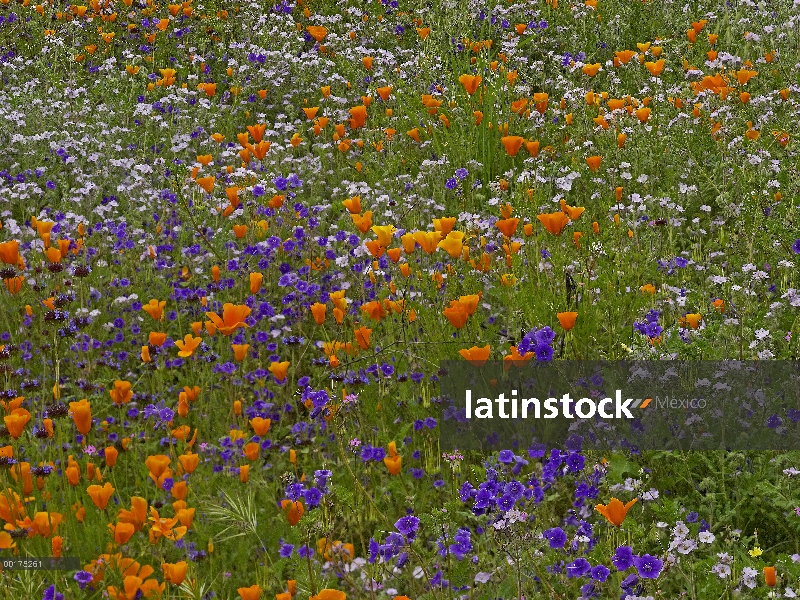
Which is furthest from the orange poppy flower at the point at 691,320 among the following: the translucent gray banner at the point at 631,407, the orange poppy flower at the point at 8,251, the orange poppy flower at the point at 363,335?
the orange poppy flower at the point at 8,251

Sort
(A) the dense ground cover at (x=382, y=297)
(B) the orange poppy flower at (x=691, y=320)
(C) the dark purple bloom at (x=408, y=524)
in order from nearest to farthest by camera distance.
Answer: (C) the dark purple bloom at (x=408, y=524)
(A) the dense ground cover at (x=382, y=297)
(B) the orange poppy flower at (x=691, y=320)

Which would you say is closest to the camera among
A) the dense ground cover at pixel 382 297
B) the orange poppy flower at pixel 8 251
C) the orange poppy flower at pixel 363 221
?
the dense ground cover at pixel 382 297

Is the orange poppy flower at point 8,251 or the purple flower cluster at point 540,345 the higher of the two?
the orange poppy flower at point 8,251

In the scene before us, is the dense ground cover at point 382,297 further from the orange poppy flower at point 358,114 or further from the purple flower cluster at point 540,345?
the orange poppy flower at point 358,114

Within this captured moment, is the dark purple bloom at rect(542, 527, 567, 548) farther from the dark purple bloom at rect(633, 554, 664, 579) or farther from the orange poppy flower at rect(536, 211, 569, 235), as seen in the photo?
the orange poppy flower at rect(536, 211, 569, 235)

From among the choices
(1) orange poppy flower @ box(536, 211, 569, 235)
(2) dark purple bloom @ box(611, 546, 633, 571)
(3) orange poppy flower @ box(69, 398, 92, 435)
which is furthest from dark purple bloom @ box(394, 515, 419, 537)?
(1) orange poppy flower @ box(536, 211, 569, 235)

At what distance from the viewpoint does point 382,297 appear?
4.38m

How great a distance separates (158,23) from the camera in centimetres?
845

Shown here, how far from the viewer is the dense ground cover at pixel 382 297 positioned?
2.76m

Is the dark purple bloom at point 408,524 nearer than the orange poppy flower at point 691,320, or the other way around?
the dark purple bloom at point 408,524

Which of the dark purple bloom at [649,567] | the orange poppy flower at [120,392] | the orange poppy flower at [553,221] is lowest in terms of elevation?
the dark purple bloom at [649,567]

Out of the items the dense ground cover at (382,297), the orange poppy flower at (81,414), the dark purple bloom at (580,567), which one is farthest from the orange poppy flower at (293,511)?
the dark purple bloom at (580,567)

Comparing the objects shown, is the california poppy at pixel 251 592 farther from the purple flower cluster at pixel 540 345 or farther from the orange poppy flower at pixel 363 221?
the orange poppy flower at pixel 363 221

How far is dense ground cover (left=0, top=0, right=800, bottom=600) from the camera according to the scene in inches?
109
